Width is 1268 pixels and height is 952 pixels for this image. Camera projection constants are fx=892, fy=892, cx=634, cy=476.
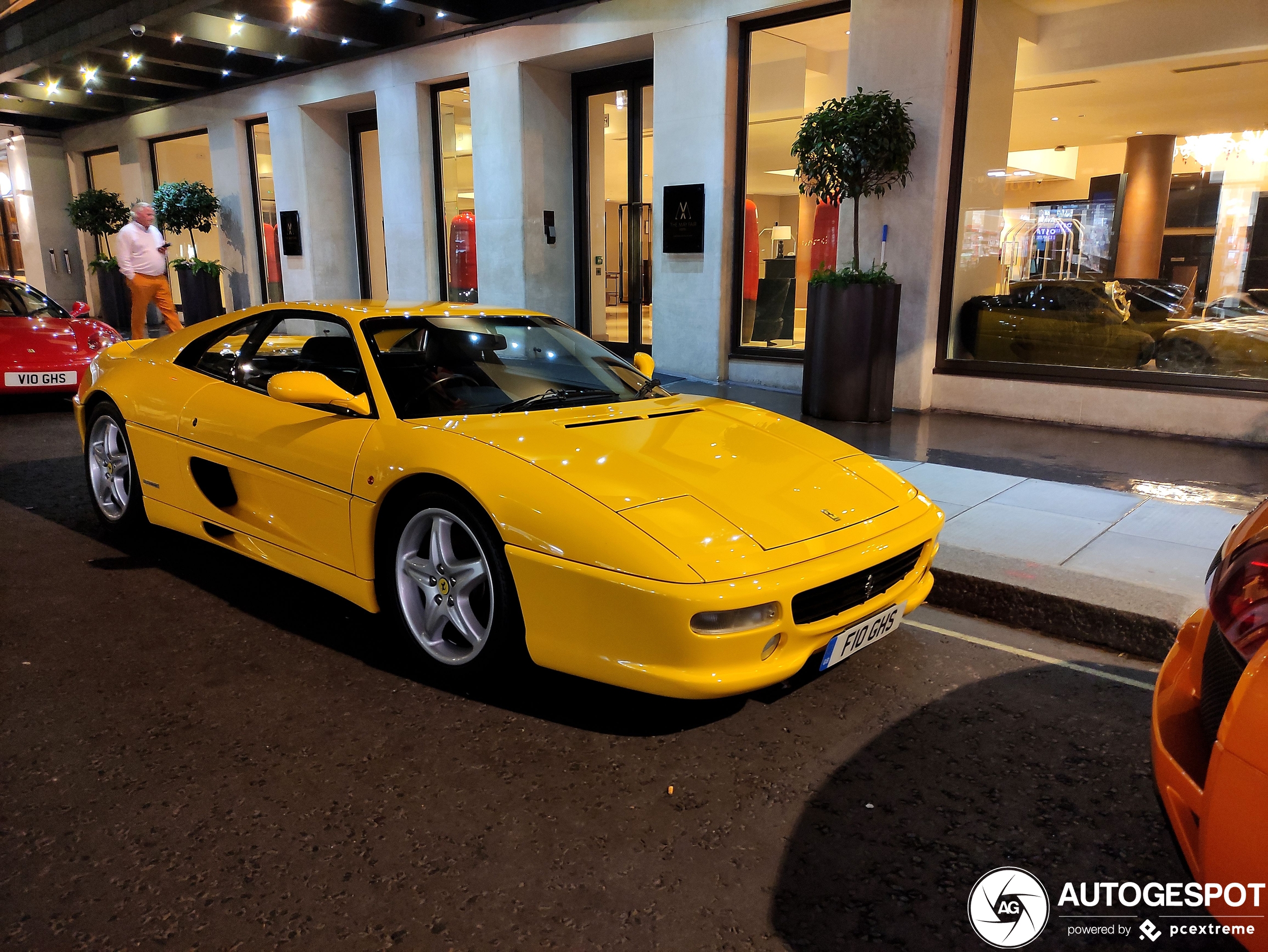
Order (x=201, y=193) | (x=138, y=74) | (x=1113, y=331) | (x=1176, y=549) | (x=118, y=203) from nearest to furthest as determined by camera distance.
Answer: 1. (x=1176, y=549)
2. (x=1113, y=331)
3. (x=138, y=74)
4. (x=201, y=193)
5. (x=118, y=203)

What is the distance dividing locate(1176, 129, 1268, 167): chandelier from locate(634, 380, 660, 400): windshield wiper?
22.2 feet

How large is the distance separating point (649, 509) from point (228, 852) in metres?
1.46

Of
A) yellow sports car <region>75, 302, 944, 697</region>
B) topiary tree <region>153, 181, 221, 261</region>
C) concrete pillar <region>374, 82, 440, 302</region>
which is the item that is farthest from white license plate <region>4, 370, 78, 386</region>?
topiary tree <region>153, 181, 221, 261</region>

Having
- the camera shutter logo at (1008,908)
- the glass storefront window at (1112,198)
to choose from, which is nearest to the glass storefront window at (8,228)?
the glass storefront window at (1112,198)

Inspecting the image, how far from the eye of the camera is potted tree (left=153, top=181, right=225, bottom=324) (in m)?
17.8

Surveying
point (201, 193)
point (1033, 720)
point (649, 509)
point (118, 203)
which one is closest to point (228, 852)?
point (649, 509)

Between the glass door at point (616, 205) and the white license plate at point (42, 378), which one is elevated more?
the glass door at point (616, 205)

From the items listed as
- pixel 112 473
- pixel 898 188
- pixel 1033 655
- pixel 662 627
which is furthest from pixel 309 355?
pixel 898 188

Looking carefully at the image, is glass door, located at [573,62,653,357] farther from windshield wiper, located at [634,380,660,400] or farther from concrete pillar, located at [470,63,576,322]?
windshield wiper, located at [634,380,660,400]

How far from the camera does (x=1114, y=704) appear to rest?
3.13 m

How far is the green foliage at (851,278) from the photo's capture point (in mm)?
8203

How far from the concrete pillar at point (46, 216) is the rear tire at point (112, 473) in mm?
21316

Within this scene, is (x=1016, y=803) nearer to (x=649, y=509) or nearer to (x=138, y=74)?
(x=649, y=509)

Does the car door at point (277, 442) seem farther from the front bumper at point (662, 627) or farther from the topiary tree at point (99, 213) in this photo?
the topiary tree at point (99, 213)
